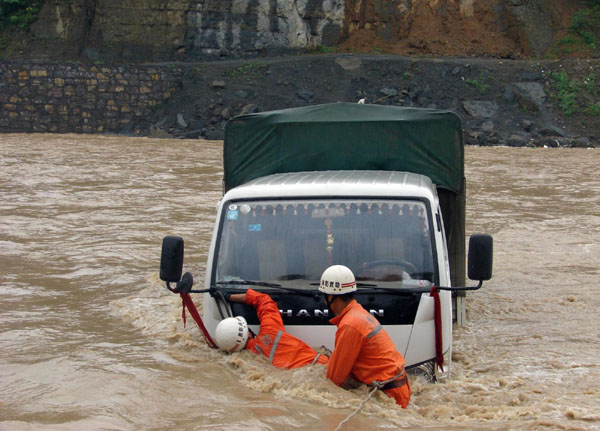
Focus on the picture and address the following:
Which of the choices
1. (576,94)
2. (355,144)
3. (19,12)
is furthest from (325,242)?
(19,12)

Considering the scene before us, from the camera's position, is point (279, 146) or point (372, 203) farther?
point (279, 146)

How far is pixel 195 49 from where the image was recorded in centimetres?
4162

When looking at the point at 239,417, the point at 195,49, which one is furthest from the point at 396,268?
the point at 195,49

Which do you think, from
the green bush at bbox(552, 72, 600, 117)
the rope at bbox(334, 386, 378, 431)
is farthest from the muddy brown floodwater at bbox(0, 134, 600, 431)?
the green bush at bbox(552, 72, 600, 117)

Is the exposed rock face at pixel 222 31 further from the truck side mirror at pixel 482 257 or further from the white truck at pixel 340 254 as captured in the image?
the truck side mirror at pixel 482 257

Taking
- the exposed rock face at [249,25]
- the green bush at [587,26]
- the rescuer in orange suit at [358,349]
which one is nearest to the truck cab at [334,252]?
the rescuer in orange suit at [358,349]

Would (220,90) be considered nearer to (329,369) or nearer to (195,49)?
(195,49)

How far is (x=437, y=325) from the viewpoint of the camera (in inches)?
238

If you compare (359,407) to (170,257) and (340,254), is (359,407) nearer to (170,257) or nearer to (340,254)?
(340,254)

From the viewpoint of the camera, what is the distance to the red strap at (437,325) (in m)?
6.00

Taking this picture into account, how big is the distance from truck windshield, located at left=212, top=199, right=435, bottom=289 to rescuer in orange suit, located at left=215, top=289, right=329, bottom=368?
0.25 meters

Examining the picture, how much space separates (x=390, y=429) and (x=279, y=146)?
3766 millimetres

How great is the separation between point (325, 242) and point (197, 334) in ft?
7.26

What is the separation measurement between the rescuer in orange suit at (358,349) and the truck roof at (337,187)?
1090 mm
